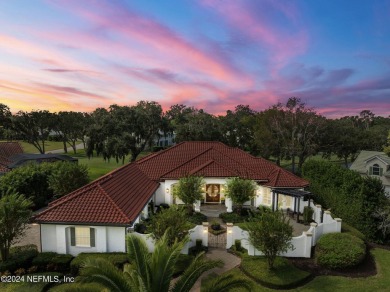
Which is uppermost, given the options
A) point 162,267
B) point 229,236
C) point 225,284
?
Answer: point 162,267

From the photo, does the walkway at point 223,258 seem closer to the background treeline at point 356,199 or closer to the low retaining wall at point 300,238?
the low retaining wall at point 300,238

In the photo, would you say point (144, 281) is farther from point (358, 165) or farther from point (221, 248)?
point (358, 165)

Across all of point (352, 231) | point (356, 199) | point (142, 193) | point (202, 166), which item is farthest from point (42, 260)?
point (356, 199)

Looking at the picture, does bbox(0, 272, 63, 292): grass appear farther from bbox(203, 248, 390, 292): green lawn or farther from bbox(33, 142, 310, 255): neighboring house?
bbox(203, 248, 390, 292): green lawn

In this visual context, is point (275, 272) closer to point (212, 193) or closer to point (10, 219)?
point (212, 193)

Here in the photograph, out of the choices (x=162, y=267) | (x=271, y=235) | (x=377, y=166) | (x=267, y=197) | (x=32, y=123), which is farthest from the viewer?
(x=32, y=123)

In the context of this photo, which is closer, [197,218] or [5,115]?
[197,218]
